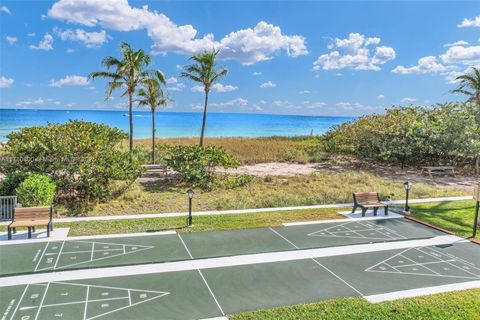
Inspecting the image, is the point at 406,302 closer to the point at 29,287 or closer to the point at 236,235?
the point at 236,235

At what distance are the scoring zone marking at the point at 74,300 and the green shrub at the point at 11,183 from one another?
7.11 m

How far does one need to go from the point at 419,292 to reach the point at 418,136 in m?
20.8

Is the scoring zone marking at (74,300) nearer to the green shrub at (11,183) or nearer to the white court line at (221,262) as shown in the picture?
the white court line at (221,262)

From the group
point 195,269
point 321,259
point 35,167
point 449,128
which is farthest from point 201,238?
point 449,128

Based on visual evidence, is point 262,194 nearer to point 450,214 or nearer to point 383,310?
point 450,214

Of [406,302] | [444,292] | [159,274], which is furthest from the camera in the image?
[159,274]

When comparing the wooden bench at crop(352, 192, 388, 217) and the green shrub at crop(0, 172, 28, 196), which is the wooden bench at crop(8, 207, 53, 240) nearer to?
the green shrub at crop(0, 172, 28, 196)

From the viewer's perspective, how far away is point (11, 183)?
13062mm

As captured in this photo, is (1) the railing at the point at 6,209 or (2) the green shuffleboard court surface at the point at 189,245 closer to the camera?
(2) the green shuffleboard court surface at the point at 189,245

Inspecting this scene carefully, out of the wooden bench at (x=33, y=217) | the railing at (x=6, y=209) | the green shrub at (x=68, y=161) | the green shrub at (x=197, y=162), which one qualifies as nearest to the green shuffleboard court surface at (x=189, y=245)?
the wooden bench at (x=33, y=217)

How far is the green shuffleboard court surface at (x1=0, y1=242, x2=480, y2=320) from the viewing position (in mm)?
6480

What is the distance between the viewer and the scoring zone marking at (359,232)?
35.3ft

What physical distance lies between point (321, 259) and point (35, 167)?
1085 centimetres

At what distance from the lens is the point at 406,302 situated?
6.87 m
